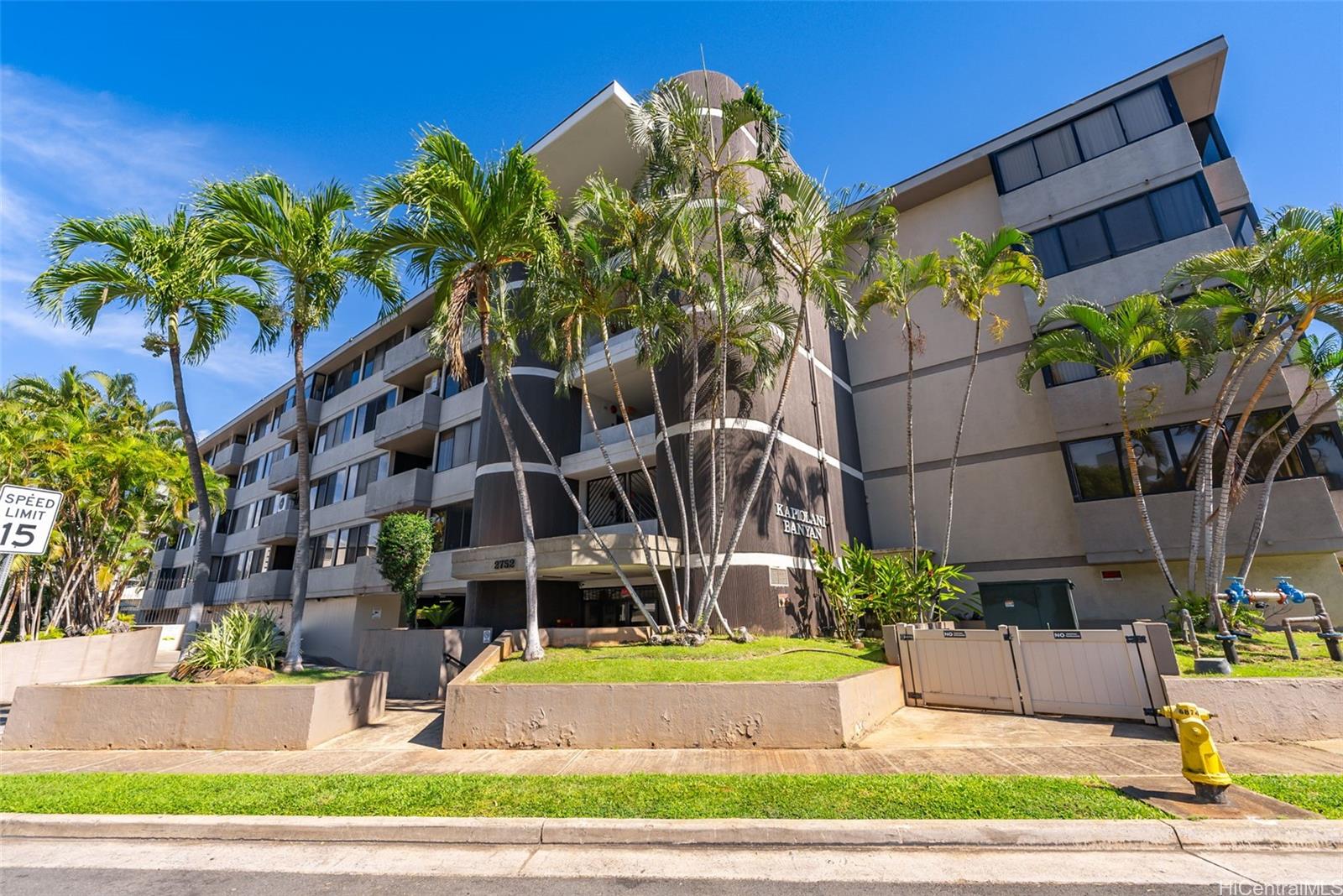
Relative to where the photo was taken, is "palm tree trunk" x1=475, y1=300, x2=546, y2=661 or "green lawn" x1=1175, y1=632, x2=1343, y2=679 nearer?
"green lawn" x1=1175, y1=632, x2=1343, y2=679

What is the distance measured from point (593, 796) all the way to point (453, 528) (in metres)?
17.6

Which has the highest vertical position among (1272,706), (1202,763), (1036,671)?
(1036,671)

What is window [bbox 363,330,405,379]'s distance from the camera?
29.8 m

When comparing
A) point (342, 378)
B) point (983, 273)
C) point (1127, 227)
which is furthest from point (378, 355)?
point (1127, 227)

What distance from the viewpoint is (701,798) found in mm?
6348

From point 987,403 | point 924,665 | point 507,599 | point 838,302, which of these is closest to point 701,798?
point 924,665

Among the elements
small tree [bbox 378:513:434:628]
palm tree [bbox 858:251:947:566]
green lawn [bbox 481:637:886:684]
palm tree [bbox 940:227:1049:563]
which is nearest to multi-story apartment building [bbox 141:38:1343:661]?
small tree [bbox 378:513:434:628]

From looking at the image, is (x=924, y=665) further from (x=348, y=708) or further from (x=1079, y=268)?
(x=1079, y=268)

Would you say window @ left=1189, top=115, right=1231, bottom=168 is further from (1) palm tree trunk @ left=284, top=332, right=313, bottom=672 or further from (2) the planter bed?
(1) palm tree trunk @ left=284, top=332, right=313, bottom=672

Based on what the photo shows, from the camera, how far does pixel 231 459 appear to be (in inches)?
1586

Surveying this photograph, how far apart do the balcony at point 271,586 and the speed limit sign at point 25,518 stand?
24496mm

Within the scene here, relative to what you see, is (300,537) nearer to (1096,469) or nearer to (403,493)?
(403,493)

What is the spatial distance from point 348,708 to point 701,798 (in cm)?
826

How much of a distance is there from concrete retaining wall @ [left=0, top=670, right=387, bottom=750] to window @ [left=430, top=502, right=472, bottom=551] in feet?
37.8
